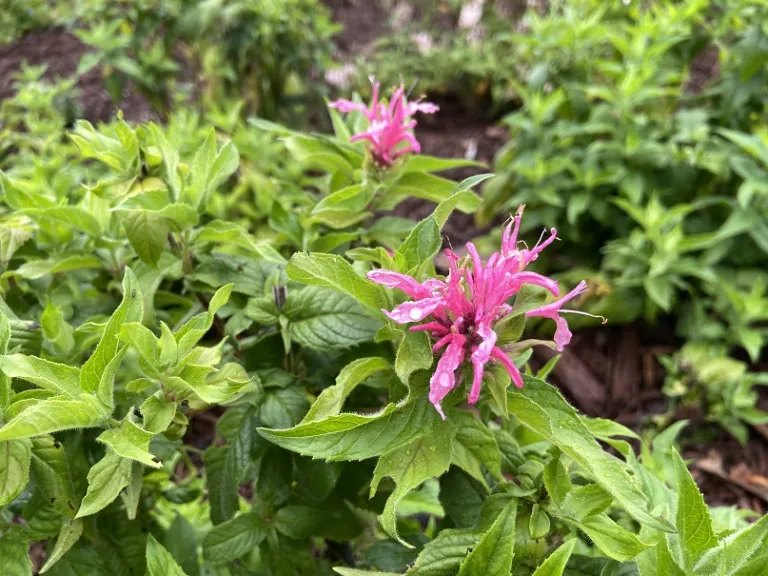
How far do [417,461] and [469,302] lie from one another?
189 millimetres

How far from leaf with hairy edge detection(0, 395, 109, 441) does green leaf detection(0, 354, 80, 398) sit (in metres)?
0.03

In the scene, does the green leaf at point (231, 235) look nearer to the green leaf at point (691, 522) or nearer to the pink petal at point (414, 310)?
the pink petal at point (414, 310)

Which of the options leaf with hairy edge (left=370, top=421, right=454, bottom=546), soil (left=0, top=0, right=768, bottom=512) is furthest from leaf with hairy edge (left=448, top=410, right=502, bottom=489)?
soil (left=0, top=0, right=768, bottom=512)

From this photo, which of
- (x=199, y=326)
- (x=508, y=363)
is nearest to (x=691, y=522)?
(x=508, y=363)

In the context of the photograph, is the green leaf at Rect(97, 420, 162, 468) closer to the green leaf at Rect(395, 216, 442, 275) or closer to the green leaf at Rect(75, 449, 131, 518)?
the green leaf at Rect(75, 449, 131, 518)

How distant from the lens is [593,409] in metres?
2.32

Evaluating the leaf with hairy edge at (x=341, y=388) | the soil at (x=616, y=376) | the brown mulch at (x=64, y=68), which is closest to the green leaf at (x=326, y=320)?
the leaf with hairy edge at (x=341, y=388)

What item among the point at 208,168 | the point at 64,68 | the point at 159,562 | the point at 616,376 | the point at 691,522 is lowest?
the point at 616,376

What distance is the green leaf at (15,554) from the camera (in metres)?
0.74

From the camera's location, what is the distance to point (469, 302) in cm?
71

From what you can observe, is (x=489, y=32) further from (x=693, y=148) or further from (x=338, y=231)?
(x=338, y=231)

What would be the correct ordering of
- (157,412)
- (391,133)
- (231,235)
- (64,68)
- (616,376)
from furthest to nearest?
(64,68), (616,376), (391,133), (231,235), (157,412)

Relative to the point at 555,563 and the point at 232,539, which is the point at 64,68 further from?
the point at 555,563

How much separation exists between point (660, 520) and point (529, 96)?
7.81ft
